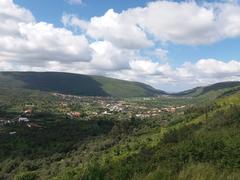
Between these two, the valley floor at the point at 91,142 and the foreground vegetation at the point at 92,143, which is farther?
the foreground vegetation at the point at 92,143

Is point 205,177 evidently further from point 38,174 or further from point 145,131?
point 145,131

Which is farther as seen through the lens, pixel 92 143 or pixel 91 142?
pixel 91 142

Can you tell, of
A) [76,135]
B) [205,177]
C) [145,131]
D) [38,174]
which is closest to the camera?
[205,177]

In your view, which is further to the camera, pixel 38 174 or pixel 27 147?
pixel 27 147

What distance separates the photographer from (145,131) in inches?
4439

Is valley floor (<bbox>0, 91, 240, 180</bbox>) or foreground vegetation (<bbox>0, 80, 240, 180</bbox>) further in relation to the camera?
foreground vegetation (<bbox>0, 80, 240, 180</bbox>)

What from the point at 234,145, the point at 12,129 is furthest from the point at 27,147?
the point at 234,145

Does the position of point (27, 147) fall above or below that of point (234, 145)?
below

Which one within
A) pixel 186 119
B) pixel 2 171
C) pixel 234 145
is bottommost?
pixel 2 171

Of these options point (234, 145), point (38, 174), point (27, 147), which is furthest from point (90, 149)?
point (234, 145)

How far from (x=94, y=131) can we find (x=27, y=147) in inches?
1381

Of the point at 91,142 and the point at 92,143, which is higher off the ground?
the point at 92,143

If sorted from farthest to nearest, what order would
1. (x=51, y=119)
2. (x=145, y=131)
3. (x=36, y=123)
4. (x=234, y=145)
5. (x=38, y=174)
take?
(x=51, y=119)
(x=36, y=123)
(x=145, y=131)
(x=38, y=174)
(x=234, y=145)

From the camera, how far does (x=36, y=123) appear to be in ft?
479
